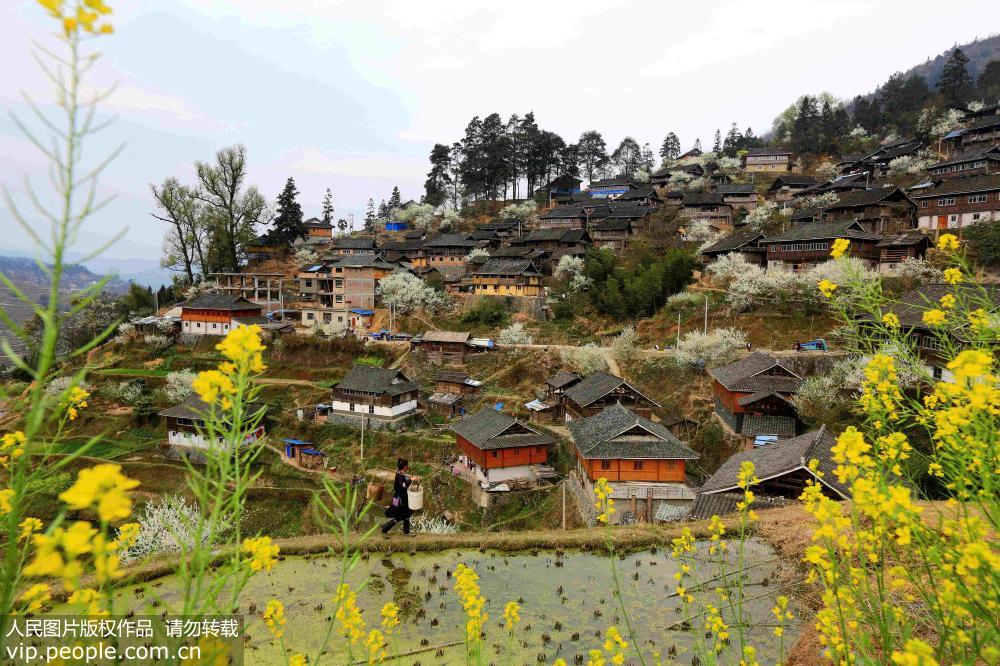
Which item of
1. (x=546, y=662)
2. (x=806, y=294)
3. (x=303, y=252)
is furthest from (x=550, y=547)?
(x=303, y=252)

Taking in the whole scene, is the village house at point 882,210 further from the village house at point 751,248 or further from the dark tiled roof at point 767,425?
the dark tiled roof at point 767,425

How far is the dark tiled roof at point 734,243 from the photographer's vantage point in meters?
43.0

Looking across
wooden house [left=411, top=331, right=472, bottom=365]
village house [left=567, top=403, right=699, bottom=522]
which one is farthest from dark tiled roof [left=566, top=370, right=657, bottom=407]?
wooden house [left=411, top=331, right=472, bottom=365]

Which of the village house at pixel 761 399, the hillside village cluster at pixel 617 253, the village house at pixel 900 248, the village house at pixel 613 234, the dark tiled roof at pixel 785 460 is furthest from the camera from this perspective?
the village house at pixel 613 234

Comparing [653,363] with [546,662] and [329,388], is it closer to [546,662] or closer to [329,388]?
[329,388]

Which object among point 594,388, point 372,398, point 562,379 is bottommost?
point 372,398

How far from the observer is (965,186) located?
3800 cm

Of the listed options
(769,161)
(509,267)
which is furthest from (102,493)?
(769,161)

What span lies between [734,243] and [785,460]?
31.4 m

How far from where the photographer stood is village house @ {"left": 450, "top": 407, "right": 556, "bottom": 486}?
26.3 meters

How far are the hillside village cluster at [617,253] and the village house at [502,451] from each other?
106 millimetres

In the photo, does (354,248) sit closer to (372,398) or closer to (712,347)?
(372,398)

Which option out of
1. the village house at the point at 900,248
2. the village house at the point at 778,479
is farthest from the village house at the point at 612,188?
the village house at the point at 778,479

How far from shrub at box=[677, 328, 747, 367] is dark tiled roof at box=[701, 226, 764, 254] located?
39.0 ft
